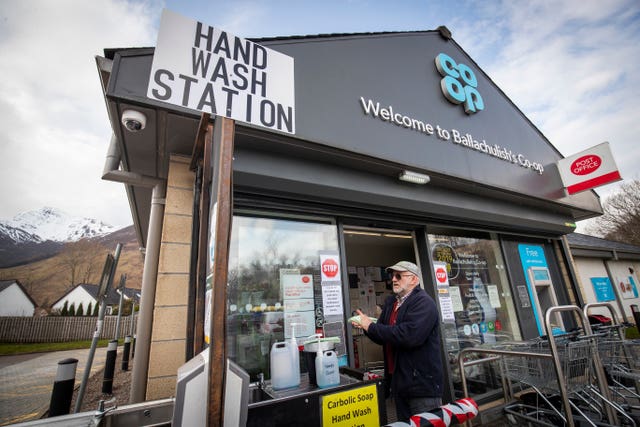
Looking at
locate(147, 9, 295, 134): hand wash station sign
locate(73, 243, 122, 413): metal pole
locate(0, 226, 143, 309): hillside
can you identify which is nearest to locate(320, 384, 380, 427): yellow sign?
locate(147, 9, 295, 134): hand wash station sign

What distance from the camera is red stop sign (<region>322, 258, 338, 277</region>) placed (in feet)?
10.5

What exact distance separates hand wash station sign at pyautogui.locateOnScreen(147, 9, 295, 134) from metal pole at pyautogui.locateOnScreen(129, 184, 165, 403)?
2499 millimetres

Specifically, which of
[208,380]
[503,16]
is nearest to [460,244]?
[208,380]

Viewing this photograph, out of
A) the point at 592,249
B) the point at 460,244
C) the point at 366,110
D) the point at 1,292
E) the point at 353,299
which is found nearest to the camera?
the point at 366,110

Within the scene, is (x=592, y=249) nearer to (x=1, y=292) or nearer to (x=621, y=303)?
(x=621, y=303)

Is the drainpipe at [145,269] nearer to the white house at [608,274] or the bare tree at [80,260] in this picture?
the white house at [608,274]

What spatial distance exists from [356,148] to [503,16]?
6564 mm

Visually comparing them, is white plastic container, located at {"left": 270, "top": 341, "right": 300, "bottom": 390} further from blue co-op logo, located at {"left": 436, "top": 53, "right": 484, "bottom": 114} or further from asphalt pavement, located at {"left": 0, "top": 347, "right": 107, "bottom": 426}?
asphalt pavement, located at {"left": 0, "top": 347, "right": 107, "bottom": 426}

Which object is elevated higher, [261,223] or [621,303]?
[261,223]

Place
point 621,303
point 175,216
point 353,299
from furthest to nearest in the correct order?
point 621,303 → point 353,299 → point 175,216

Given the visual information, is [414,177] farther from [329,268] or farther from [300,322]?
[300,322]

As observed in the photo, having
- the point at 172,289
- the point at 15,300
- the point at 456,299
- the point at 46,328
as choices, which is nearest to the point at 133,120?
the point at 172,289

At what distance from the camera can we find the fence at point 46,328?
2616cm

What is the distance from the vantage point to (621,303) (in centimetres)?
1061
